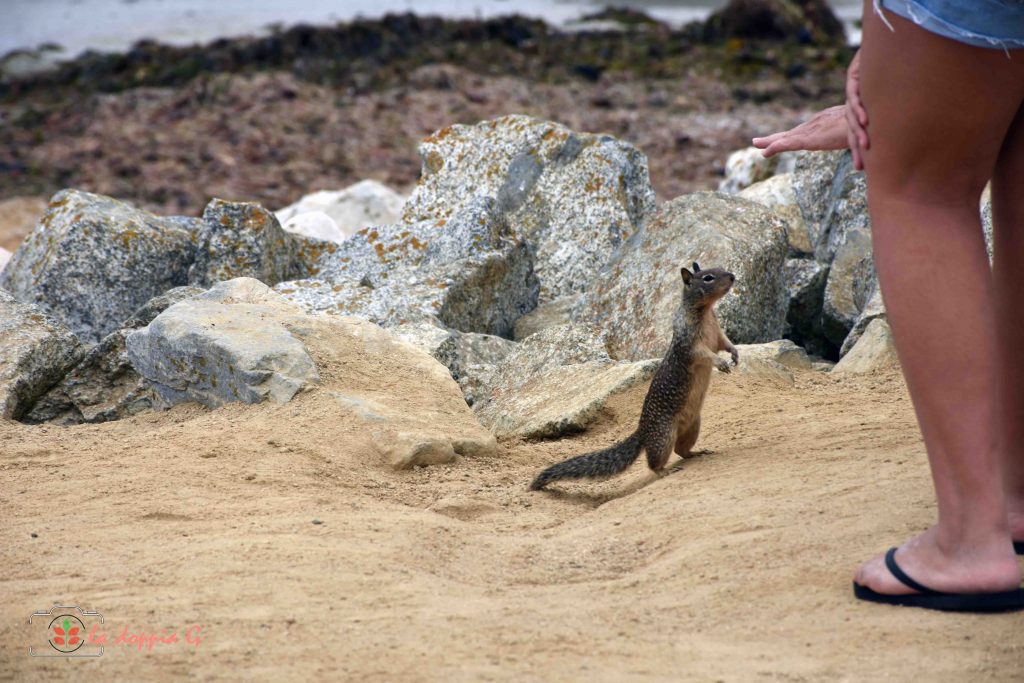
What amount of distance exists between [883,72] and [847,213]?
4.46 meters

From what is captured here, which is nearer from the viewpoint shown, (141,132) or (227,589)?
(227,589)

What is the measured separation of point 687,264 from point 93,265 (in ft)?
10.4

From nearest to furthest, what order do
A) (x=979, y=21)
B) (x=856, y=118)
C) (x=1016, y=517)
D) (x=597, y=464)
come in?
(x=979, y=21), (x=856, y=118), (x=1016, y=517), (x=597, y=464)

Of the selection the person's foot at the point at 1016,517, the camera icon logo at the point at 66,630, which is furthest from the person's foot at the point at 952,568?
the camera icon logo at the point at 66,630

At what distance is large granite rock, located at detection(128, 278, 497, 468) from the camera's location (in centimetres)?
439

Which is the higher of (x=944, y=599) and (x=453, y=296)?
(x=944, y=599)

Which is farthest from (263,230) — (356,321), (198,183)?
(198,183)

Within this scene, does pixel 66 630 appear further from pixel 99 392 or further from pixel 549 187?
pixel 549 187

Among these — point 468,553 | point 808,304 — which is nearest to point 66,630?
point 468,553

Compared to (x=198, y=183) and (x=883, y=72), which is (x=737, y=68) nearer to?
(x=198, y=183)

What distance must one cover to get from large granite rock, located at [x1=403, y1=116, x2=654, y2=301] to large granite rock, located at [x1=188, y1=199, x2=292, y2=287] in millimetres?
859

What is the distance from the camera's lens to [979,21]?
2.28 metres

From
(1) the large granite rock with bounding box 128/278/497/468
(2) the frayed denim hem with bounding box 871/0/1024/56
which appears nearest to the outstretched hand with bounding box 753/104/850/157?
(2) the frayed denim hem with bounding box 871/0/1024/56

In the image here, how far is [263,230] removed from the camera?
260 inches
